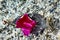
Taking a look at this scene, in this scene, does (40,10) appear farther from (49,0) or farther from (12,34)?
(12,34)

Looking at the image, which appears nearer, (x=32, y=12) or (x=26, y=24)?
(x=26, y=24)

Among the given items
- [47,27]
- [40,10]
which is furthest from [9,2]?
[47,27]

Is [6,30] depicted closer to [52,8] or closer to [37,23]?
[37,23]

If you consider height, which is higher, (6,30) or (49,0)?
(49,0)

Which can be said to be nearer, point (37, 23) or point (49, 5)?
point (37, 23)
